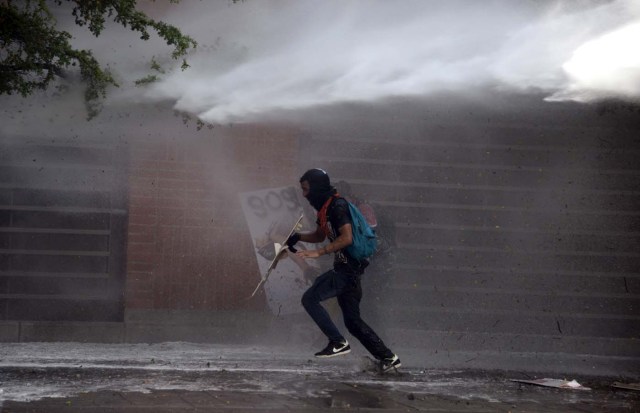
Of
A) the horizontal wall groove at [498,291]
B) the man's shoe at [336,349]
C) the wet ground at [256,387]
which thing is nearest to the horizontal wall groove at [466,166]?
the horizontal wall groove at [498,291]

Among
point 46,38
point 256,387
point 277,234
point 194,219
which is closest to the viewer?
point 256,387

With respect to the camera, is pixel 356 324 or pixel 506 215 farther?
pixel 506 215

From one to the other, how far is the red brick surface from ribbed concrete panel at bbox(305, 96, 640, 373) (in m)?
1.12

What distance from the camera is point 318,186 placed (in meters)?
8.37

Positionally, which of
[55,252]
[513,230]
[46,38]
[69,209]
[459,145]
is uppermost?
[46,38]

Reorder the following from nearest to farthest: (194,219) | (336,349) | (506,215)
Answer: (336,349) → (194,219) → (506,215)

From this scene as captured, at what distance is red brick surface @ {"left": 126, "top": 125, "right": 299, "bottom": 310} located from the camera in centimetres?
1162

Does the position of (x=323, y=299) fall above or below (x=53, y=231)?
below

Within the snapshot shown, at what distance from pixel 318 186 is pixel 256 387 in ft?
6.28

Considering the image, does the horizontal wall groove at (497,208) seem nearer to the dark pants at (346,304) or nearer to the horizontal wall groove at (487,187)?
the horizontal wall groove at (487,187)

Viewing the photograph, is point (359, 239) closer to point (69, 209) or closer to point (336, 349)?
point (336, 349)

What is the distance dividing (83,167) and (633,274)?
7.27 m

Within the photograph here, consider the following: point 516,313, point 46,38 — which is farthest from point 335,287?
point 516,313

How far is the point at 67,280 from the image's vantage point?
11.7 m
